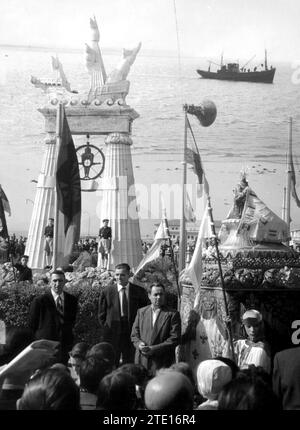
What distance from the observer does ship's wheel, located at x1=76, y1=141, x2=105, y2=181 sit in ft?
64.0

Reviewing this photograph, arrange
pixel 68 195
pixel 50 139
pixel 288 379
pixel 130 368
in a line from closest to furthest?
1. pixel 288 379
2. pixel 130 368
3. pixel 68 195
4. pixel 50 139

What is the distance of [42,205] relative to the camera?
19969 millimetres

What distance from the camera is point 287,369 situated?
475 cm

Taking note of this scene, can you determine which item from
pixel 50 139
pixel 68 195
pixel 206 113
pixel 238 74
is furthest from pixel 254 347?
pixel 50 139

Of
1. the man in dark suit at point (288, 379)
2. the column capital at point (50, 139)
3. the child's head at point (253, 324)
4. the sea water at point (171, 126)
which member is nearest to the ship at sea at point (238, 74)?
the sea water at point (171, 126)

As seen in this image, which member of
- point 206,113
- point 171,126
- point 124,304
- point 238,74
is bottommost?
point 124,304

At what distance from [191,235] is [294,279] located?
9279mm

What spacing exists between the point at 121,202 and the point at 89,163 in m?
1.23

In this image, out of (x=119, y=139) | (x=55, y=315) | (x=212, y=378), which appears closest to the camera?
(x=212, y=378)

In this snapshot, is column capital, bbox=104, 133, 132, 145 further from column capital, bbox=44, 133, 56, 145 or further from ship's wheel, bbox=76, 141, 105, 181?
column capital, bbox=44, 133, 56, 145

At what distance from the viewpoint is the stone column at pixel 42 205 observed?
64.9 ft

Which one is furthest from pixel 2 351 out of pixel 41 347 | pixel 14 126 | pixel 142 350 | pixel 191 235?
pixel 14 126

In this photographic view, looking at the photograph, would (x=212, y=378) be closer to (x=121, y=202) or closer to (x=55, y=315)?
(x=55, y=315)

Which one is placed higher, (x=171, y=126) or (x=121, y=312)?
(x=171, y=126)
